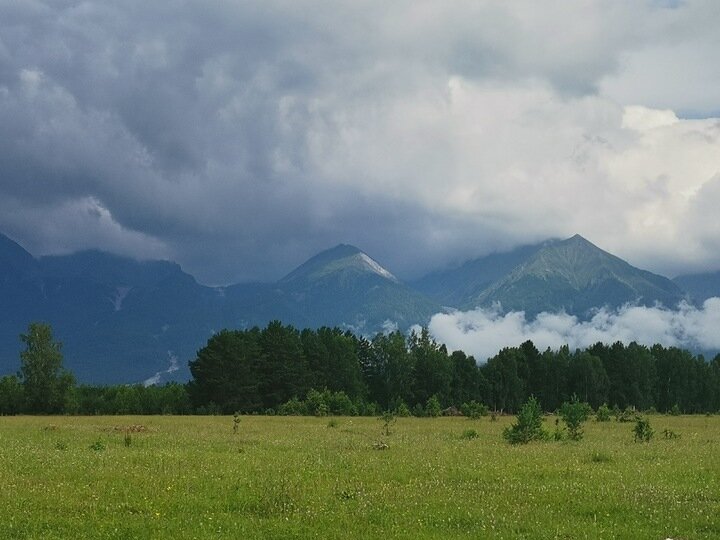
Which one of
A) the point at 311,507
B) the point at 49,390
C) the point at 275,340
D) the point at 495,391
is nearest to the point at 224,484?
the point at 311,507

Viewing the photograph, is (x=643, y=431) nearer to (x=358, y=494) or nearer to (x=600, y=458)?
(x=600, y=458)

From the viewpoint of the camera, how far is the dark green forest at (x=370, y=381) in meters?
104

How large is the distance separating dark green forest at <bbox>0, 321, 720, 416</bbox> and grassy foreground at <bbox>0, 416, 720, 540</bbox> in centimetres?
5630

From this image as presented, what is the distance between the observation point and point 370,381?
14800 centimetres

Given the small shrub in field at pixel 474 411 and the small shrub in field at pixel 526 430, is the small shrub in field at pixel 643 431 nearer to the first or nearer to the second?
the small shrub in field at pixel 526 430

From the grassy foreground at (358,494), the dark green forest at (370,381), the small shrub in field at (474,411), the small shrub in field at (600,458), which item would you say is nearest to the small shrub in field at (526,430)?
the grassy foreground at (358,494)

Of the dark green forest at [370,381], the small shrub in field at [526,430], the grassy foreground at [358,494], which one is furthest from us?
the dark green forest at [370,381]

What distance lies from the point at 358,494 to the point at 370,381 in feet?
420

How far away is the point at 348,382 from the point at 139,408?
38.6 m

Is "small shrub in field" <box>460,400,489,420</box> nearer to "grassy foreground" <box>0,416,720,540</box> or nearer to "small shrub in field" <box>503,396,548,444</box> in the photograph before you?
"small shrub in field" <box>503,396,548,444</box>

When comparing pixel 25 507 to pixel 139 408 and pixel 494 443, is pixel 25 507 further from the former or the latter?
pixel 139 408

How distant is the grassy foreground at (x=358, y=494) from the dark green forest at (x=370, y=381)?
185 ft

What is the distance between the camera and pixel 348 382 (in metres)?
131

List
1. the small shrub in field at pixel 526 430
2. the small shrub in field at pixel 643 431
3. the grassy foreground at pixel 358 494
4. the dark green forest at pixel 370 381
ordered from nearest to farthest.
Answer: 1. the grassy foreground at pixel 358 494
2. the small shrub in field at pixel 526 430
3. the small shrub in field at pixel 643 431
4. the dark green forest at pixel 370 381
